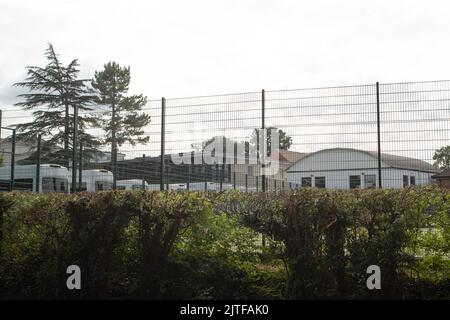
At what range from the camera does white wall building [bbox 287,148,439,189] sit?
397 inches

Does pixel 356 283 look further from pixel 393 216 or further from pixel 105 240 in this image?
pixel 105 240

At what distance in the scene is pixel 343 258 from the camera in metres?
5.57

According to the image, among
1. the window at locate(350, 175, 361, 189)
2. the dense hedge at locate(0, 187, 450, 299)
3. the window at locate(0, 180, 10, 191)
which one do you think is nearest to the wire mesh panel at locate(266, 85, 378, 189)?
the window at locate(350, 175, 361, 189)

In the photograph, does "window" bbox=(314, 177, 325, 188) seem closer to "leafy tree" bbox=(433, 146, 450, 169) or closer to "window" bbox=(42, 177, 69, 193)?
"leafy tree" bbox=(433, 146, 450, 169)

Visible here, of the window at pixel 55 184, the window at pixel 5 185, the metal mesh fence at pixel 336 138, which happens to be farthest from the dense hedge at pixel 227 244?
the window at pixel 55 184

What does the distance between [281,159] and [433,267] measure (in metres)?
6.78

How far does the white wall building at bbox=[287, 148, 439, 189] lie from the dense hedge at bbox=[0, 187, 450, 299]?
13.6 ft

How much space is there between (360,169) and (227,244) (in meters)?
5.58

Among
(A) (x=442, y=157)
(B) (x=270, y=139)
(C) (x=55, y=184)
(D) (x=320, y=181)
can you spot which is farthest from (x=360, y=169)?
(C) (x=55, y=184)

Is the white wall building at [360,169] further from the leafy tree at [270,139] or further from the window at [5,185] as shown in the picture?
the window at [5,185]

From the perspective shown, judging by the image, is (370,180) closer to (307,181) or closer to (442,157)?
(442,157)

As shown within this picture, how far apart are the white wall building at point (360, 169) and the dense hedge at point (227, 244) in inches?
163

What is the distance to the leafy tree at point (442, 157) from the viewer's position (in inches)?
382
